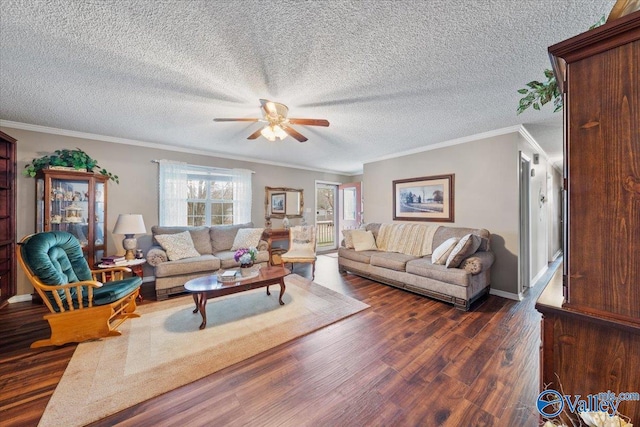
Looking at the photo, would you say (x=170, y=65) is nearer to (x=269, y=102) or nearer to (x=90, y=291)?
(x=269, y=102)

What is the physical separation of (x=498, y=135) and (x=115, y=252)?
6.18 meters

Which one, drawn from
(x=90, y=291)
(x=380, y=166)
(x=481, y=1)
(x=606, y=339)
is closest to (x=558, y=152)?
(x=380, y=166)

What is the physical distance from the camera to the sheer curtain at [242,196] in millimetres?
5035

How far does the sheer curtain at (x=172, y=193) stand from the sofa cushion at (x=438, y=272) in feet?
13.5

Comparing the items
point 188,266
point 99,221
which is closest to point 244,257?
point 188,266

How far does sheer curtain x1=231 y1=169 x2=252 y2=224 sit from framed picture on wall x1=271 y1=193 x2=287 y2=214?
0.61 m

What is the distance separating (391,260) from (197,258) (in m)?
3.03

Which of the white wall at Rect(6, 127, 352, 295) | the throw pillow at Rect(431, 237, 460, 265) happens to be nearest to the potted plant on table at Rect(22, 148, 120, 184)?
the white wall at Rect(6, 127, 352, 295)

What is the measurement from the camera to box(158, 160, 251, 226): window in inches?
166

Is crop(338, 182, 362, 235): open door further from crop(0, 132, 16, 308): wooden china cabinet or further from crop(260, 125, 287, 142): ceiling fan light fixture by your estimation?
crop(0, 132, 16, 308): wooden china cabinet

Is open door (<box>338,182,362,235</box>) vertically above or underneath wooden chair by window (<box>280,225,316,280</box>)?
above

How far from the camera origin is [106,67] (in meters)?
1.91

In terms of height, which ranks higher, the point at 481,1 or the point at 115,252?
the point at 481,1

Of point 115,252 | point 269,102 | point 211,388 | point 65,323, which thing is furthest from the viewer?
point 115,252
